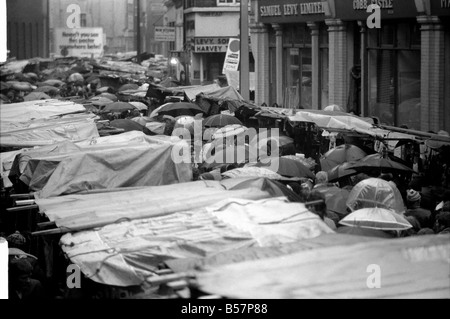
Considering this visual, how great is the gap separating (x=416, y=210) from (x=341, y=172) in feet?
8.23

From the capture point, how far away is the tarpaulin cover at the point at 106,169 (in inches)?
532

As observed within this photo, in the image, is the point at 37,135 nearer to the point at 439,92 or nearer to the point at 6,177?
the point at 6,177

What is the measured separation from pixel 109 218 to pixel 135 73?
42981 mm

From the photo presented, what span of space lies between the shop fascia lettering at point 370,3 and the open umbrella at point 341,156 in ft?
23.5

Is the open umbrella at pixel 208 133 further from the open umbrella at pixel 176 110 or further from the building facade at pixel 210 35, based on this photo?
the building facade at pixel 210 35

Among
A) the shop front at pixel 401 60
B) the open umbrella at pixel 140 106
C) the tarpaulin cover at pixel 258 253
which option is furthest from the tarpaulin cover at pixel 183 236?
the open umbrella at pixel 140 106

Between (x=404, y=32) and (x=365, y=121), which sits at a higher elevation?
(x=404, y=32)

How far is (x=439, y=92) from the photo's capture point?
21656 mm

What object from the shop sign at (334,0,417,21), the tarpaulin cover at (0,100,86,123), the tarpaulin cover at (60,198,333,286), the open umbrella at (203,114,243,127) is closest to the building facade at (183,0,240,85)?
the shop sign at (334,0,417,21)

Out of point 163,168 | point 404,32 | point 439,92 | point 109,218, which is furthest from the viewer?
point 404,32

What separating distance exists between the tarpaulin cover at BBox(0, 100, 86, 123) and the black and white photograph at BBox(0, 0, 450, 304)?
0.07m

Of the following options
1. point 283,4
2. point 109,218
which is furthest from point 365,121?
point 283,4

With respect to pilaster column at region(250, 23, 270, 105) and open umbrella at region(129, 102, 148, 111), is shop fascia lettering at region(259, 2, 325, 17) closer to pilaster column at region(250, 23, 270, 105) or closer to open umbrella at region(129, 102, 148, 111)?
pilaster column at region(250, 23, 270, 105)

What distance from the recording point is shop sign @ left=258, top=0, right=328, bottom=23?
2867 centimetres
